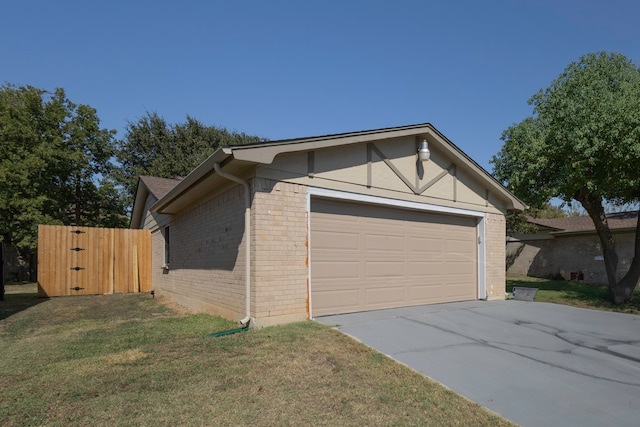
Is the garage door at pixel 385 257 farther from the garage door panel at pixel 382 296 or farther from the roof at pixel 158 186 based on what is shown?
the roof at pixel 158 186

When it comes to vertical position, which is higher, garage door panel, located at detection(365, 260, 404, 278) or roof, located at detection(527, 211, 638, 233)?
roof, located at detection(527, 211, 638, 233)

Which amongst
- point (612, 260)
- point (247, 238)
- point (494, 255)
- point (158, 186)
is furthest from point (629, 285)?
point (158, 186)

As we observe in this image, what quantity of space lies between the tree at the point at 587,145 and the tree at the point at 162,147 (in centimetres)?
2309

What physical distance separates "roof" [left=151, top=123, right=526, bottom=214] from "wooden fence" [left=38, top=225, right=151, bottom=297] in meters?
4.19

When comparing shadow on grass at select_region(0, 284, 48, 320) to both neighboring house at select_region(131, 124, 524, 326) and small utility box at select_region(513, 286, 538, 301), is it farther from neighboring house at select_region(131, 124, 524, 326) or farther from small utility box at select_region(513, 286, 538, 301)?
small utility box at select_region(513, 286, 538, 301)

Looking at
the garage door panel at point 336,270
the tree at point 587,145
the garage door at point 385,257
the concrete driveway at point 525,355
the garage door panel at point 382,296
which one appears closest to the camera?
the concrete driveway at point 525,355

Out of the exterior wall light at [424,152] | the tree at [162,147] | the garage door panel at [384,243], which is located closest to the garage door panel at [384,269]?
the garage door panel at [384,243]

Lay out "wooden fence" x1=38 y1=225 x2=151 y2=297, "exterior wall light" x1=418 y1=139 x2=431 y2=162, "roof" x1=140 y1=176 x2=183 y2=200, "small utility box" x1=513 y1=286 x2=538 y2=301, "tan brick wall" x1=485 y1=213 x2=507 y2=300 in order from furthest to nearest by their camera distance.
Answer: "roof" x1=140 y1=176 x2=183 y2=200 < "wooden fence" x1=38 y1=225 x2=151 y2=297 < "small utility box" x1=513 y1=286 x2=538 y2=301 < "tan brick wall" x1=485 y1=213 x2=507 y2=300 < "exterior wall light" x1=418 y1=139 x2=431 y2=162

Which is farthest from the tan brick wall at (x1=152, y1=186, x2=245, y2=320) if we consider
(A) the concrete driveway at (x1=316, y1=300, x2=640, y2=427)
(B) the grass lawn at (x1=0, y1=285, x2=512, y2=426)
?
(A) the concrete driveway at (x1=316, y1=300, x2=640, y2=427)

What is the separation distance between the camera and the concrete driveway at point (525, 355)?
3.91 metres

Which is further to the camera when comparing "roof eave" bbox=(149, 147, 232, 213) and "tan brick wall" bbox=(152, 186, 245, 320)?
"tan brick wall" bbox=(152, 186, 245, 320)

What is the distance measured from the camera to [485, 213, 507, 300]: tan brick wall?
10.4 meters

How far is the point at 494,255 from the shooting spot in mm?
10539

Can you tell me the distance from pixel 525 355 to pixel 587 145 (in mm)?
7243
